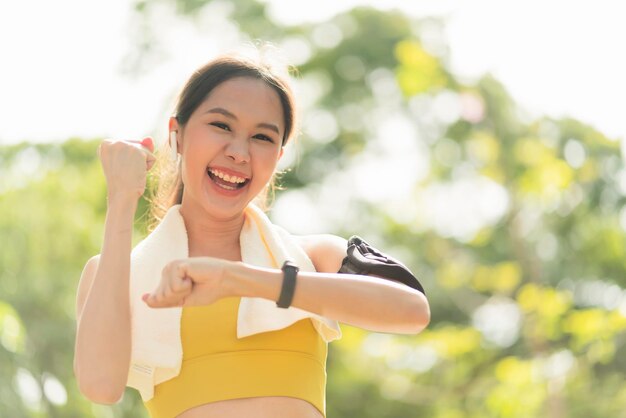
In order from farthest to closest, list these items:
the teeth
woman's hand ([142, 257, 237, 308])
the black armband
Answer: the teeth, the black armband, woman's hand ([142, 257, 237, 308])

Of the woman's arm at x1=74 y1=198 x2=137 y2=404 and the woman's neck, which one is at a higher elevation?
the woman's neck

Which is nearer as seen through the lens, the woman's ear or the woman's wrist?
the woman's wrist

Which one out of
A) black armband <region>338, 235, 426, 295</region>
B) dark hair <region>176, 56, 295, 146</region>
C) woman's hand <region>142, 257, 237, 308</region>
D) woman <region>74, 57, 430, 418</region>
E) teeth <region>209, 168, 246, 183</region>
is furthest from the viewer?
dark hair <region>176, 56, 295, 146</region>

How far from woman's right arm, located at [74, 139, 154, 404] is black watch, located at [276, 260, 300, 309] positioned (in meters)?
0.38

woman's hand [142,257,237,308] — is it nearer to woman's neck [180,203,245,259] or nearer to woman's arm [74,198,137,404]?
woman's arm [74,198,137,404]

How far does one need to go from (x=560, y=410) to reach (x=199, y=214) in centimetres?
626

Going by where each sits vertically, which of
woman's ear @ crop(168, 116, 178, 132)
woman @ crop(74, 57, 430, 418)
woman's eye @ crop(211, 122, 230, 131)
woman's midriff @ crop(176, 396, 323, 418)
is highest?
woman's ear @ crop(168, 116, 178, 132)

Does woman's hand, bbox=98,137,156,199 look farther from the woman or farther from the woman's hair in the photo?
the woman's hair

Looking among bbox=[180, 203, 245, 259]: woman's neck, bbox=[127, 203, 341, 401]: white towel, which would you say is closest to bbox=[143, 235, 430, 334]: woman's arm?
bbox=[127, 203, 341, 401]: white towel

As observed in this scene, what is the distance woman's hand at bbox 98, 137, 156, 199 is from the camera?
2.45 m

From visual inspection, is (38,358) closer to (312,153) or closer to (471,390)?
(471,390)

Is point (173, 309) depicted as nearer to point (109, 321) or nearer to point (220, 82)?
point (109, 321)

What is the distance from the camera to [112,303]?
2420mm

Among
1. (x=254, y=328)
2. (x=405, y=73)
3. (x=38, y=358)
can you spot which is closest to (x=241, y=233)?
(x=254, y=328)
